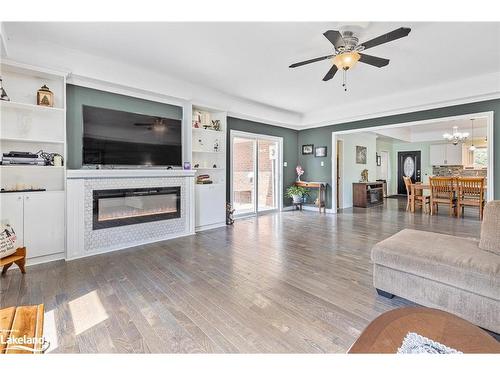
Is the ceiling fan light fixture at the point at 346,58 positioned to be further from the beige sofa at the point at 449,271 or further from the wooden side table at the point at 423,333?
the wooden side table at the point at 423,333

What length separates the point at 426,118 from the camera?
5.15m

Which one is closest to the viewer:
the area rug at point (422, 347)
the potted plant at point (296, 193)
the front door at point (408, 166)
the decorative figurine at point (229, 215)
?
the area rug at point (422, 347)

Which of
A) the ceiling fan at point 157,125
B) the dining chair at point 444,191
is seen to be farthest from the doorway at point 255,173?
the dining chair at point 444,191

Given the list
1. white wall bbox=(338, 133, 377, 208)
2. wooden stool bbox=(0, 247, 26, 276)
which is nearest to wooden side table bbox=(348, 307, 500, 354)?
wooden stool bbox=(0, 247, 26, 276)

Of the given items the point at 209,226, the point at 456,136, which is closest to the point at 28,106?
the point at 209,226

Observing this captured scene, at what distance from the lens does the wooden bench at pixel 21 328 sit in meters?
1.08

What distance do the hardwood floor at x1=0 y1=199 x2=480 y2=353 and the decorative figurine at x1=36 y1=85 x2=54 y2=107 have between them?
199 cm

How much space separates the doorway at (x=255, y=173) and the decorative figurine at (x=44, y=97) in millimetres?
3275

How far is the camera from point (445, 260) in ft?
5.92

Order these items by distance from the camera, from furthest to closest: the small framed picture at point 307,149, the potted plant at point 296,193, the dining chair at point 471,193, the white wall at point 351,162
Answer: the white wall at point 351,162, the small framed picture at point 307,149, the potted plant at point 296,193, the dining chair at point 471,193

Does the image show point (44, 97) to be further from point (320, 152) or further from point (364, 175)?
point (364, 175)

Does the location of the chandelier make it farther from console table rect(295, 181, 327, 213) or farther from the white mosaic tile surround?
the white mosaic tile surround

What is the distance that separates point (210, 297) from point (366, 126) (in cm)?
549

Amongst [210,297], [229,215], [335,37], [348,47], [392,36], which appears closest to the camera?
[210,297]
